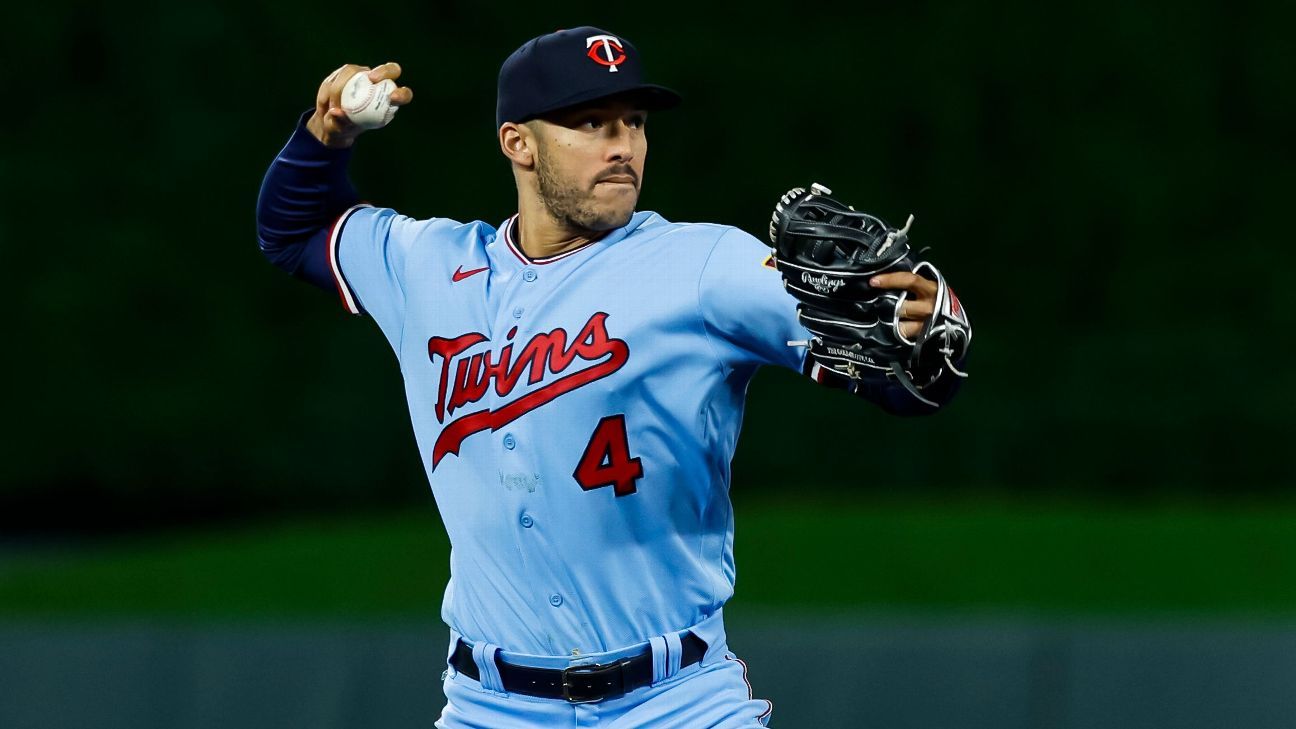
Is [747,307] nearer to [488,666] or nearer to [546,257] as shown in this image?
[546,257]

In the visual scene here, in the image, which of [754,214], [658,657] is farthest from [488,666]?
[754,214]

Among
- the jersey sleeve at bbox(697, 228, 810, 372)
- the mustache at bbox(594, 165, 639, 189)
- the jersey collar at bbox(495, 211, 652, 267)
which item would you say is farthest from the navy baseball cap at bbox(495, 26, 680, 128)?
the jersey sleeve at bbox(697, 228, 810, 372)

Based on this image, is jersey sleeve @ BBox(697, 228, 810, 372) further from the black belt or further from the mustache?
the black belt

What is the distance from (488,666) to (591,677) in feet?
0.74

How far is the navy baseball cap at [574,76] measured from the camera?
3.30 m

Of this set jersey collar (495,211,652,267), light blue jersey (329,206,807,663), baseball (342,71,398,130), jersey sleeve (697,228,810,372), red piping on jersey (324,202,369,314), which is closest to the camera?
jersey sleeve (697,228,810,372)

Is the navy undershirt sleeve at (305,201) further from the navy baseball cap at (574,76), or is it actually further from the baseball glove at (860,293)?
the baseball glove at (860,293)

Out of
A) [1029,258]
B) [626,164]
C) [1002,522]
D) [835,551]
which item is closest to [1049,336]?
[1029,258]

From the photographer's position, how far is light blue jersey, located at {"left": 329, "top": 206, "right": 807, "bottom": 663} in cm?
319

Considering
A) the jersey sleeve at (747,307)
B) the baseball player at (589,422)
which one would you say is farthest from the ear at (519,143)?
the jersey sleeve at (747,307)

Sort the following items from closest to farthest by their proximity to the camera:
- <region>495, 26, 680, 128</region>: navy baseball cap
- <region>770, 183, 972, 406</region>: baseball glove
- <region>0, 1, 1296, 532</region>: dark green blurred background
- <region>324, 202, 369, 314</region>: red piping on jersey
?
1. <region>770, 183, 972, 406</region>: baseball glove
2. <region>495, 26, 680, 128</region>: navy baseball cap
3. <region>324, 202, 369, 314</region>: red piping on jersey
4. <region>0, 1, 1296, 532</region>: dark green blurred background

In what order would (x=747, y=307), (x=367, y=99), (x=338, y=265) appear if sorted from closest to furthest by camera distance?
(x=747, y=307) → (x=367, y=99) → (x=338, y=265)

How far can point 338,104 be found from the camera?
3668mm

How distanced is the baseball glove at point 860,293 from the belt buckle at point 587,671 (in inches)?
30.9
